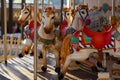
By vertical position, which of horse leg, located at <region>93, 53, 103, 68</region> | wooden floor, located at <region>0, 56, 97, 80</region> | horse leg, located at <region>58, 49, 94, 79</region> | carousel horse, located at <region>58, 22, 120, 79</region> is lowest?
wooden floor, located at <region>0, 56, 97, 80</region>

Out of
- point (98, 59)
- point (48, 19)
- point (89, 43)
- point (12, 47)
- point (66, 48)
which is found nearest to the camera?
point (89, 43)

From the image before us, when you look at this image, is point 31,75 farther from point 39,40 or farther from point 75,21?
point 75,21

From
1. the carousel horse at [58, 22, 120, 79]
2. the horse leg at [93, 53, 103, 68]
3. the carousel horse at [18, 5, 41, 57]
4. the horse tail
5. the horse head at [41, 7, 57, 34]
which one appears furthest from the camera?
the carousel horse at [18, 5, 41, 57]

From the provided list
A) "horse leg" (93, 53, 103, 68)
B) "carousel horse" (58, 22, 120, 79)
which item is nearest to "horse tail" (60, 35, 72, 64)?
"carousel horse" (58, 22, 120, 79)

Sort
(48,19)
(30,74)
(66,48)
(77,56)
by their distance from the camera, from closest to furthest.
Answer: (77,56)
(66,48)
(48,19)
(30,74)

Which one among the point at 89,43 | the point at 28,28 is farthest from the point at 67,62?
the point at 28,28

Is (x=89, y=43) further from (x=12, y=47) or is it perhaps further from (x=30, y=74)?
(x=12, y=47)

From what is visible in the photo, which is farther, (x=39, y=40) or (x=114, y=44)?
(x=39, y=40)

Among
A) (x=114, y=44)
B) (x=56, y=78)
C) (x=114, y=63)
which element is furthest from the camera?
(x=114, y=63)

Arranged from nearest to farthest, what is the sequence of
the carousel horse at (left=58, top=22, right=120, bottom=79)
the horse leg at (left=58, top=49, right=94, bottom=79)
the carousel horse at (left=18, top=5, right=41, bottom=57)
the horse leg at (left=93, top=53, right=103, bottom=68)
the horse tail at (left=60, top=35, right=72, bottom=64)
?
the carousel horse at (left=58, top=22, right=120, bottom=79)
the horse leg at (left=58, top=49, right=94, bottom=79)
the horse tail at (left=60, top=35, right=72, bottom=64)
the horse leg at (left=93, top=53, right=103, bottom=68)
the carousel horse at (left=18, top=5, right=41, bottom=57)

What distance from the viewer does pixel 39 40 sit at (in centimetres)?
432

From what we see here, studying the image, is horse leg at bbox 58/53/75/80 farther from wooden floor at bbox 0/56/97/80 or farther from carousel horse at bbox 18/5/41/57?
carousel horse at bbox 18/5/41/57

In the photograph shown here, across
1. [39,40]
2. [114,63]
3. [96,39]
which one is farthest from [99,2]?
[96,39]

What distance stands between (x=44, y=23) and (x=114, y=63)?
136cm
